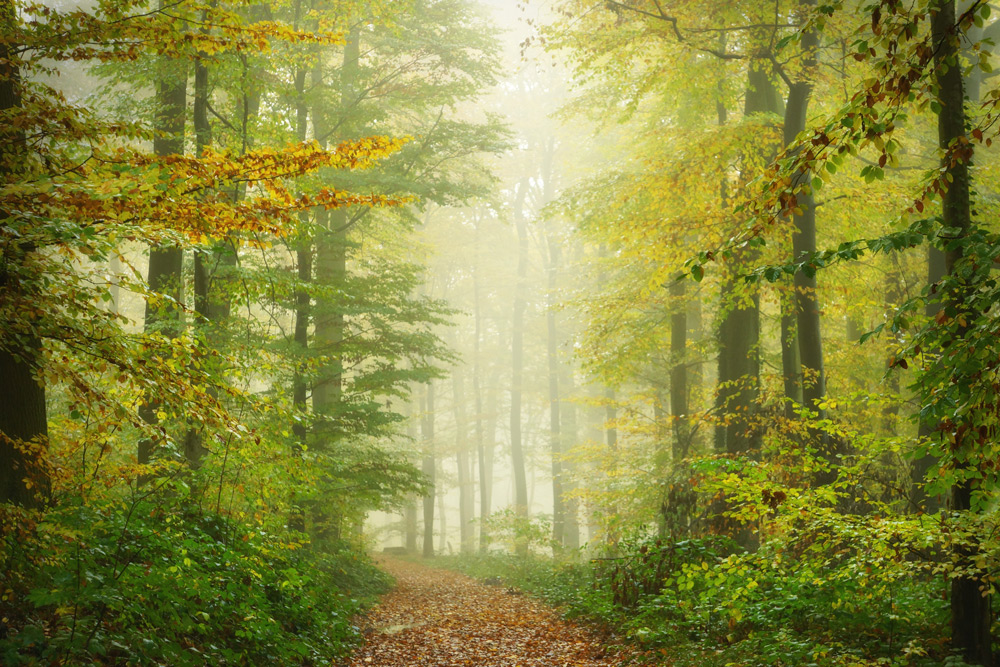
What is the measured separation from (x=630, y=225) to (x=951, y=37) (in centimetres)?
746

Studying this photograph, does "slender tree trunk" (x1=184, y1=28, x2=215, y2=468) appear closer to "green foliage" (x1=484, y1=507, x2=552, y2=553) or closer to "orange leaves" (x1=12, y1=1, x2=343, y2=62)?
"orange leaves" (x1=12, y1=1, x2=343, y2=62)

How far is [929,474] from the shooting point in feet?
11.0

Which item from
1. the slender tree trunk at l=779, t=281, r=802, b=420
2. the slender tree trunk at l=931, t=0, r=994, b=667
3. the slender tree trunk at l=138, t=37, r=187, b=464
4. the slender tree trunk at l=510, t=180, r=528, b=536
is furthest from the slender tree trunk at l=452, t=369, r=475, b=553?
the slender tree trunk at l=931, t=0, r=994, b=667

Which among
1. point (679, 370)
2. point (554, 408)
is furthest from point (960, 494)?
point (554, 408)

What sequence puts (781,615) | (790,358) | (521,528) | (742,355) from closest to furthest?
(781,615)
(790,358)
(742,355)
(521,528)

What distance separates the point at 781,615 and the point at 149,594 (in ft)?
17.7

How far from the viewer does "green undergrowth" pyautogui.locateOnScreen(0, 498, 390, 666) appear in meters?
4.10

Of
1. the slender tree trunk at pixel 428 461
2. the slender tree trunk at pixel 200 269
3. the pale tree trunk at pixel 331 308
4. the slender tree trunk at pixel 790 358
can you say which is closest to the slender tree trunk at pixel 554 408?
the slender tree trunk at pixel 428 461

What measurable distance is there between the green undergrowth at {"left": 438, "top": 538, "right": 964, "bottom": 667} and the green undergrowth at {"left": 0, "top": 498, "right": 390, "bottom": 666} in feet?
11.5

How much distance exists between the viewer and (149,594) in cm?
482

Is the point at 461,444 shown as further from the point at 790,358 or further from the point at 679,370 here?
the point at 790,358

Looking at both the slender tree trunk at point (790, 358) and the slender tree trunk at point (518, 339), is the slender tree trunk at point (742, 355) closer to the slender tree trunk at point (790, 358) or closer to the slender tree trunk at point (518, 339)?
the slender tree trunk at point (790, 358)

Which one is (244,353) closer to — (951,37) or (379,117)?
(951,37)

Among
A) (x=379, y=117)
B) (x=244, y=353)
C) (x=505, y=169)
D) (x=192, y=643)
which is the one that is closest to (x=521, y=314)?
(x=505, y=169)
